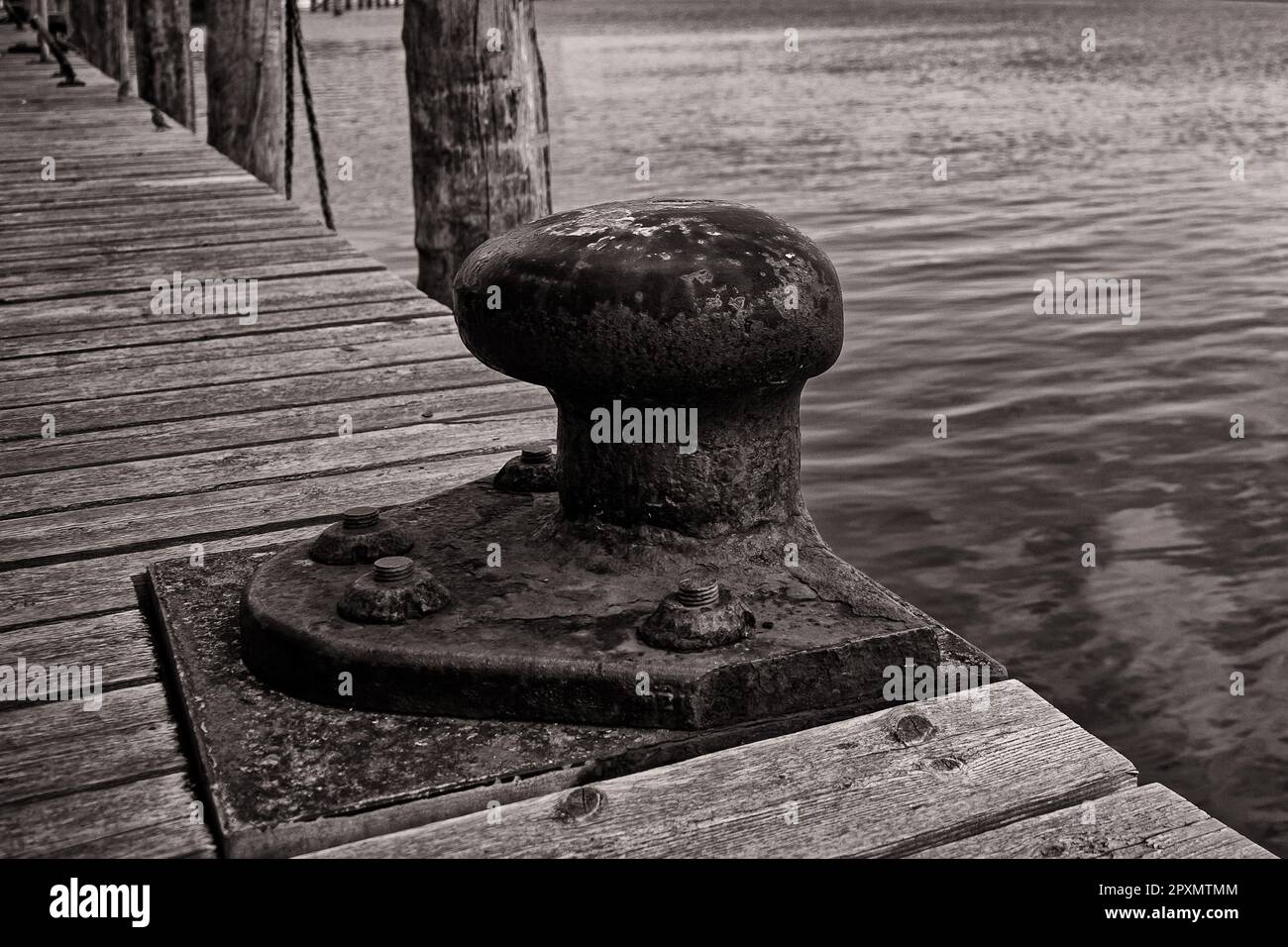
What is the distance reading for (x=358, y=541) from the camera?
86.3 inches

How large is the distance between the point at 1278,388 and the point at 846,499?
9.75 feet

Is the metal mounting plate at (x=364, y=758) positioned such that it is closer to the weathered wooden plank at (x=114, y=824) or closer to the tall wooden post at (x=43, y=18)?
the weathered wooden plank at (x=114, y=824)

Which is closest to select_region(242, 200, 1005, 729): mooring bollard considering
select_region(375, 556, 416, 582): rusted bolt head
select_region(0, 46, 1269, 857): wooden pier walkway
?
select_region(375, 556, 416, 582): rusted bolt head

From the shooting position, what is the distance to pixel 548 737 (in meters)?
1.81

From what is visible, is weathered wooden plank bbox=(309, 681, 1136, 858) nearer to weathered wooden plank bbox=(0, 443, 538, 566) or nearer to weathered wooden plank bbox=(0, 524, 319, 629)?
Answer: weathered wooden plank bbox=(0, 524, 319, 629)

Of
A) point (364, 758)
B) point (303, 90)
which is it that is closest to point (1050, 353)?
point (303, 90)

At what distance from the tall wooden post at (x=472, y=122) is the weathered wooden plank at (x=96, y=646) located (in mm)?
3313

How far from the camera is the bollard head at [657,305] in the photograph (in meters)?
1.92

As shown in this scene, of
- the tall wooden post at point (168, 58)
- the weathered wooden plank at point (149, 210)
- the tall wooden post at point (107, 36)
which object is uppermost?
the tall wooden post at point (107, 36)

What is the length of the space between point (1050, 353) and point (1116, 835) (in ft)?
26.3

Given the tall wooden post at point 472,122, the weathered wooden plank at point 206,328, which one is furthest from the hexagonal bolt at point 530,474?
the tall wooden post at point 472,122

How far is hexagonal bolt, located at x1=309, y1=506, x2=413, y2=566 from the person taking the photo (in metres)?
2.19

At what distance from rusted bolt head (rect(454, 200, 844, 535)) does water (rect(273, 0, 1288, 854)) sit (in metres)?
2.93
